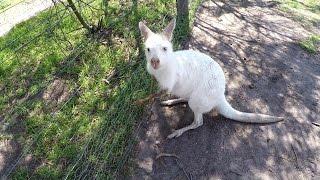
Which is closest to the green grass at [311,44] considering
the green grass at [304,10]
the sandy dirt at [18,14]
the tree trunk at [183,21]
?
the green grass at [304,10]

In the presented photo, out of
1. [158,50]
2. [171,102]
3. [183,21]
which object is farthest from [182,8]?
[158,50]

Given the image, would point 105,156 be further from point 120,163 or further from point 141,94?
point 141,94

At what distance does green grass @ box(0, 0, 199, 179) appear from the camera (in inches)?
160

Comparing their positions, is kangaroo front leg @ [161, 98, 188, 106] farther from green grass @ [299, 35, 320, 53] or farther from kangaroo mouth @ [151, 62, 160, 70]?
green grass @ [299, 35, 320, 53]

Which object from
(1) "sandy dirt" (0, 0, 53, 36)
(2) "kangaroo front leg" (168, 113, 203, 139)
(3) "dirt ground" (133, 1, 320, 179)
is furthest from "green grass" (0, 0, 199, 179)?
(2) "kangaroo front leg" (168, 113, 203, 139)

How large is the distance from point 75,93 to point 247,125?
82.1 inches

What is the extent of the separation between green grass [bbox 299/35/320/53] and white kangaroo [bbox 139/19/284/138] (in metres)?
2.10

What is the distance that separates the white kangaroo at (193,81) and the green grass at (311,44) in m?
2.10

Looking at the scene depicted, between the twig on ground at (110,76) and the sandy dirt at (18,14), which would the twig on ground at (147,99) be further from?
the sandy dirt at (18,14)

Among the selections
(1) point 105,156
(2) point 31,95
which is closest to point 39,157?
(1) point 105,156

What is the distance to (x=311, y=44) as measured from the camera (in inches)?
249

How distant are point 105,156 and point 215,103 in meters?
1.32

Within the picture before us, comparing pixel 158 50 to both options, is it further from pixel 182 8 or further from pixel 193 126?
pixel 182 8

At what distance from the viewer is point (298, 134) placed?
4.52 meters
